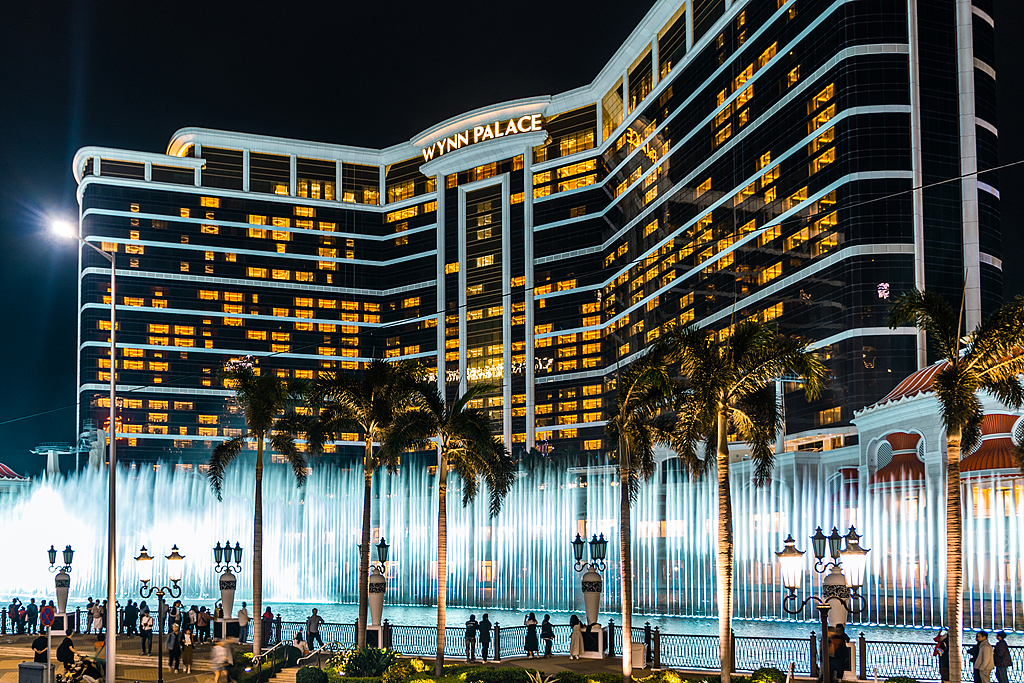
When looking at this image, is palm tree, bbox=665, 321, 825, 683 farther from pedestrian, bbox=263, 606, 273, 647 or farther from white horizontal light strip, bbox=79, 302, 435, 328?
white horizontal light strip, bbox=79, 302, 435, 328

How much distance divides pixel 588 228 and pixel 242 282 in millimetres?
58646

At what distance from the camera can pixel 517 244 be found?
166000 millimetres

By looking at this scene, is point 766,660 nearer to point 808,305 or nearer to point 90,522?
point 90,522

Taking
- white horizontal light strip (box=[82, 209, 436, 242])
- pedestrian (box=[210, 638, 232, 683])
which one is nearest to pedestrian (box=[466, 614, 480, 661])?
pedestrian (box=[210, 638, 232, 683])

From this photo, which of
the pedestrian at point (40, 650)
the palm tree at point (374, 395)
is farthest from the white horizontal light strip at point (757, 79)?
the pedestrian at point (40, 650)

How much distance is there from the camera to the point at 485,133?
172 m

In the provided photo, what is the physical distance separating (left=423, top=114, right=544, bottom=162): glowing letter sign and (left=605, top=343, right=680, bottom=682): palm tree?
461ft

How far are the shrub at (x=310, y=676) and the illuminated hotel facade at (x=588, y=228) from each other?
75.2m

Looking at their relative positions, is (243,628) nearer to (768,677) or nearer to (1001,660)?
(768,677)

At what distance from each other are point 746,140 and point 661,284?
26209 mm

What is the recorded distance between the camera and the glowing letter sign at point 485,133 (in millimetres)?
168375

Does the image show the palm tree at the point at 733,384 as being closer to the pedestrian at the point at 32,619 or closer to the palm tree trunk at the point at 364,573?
the palm tree trunk at the point at 364,573

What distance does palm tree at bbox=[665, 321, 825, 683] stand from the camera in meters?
26.1

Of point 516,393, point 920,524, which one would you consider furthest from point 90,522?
point 516,393
